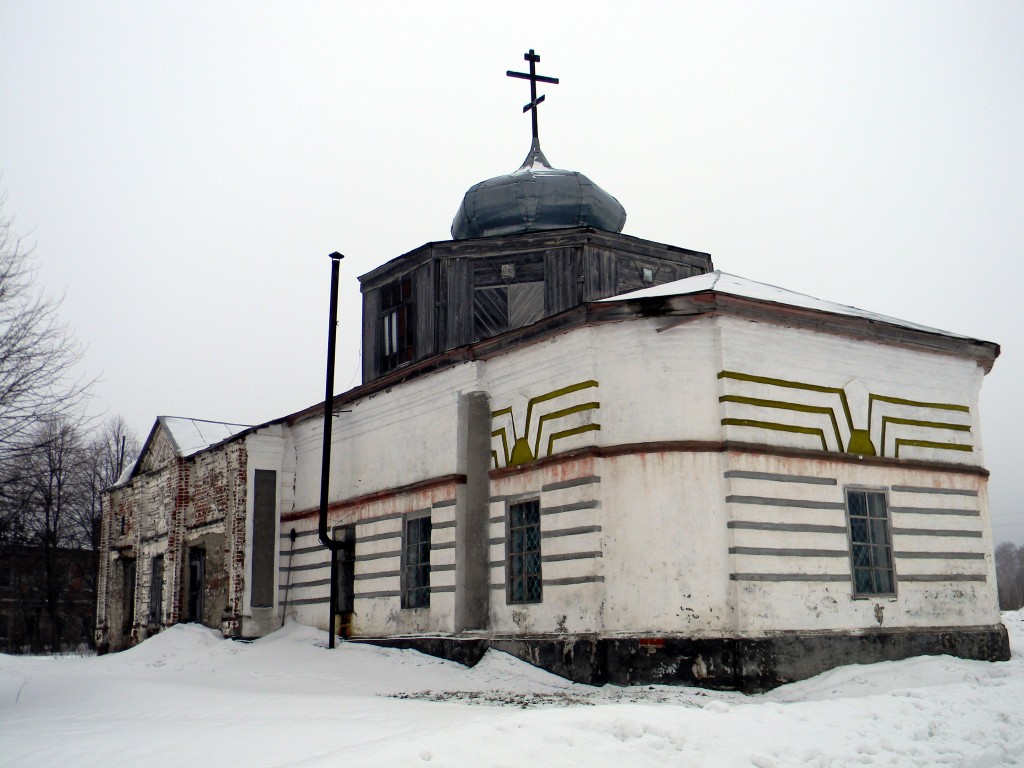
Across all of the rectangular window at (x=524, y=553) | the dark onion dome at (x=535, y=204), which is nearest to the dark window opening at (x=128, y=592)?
the dark onion dome at (x=535, y=204)

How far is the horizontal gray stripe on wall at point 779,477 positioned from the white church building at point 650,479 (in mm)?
34

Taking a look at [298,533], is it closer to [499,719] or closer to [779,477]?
[779,477]

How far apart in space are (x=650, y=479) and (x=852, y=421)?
11.5 ft

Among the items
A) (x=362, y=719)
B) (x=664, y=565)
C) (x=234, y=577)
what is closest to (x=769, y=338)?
(x=664, y=565)

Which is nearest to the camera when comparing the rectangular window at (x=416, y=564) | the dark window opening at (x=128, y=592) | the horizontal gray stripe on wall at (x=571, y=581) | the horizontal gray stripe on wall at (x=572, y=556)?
the horizontal gray stripe on wall at (x=571, y=581)

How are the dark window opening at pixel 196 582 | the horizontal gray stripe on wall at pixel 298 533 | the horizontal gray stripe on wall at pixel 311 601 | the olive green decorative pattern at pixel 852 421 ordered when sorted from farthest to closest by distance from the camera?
the dark window opening at pixel 196 582
the horizontal gray stripe on wall at pixel 298 533
the horizontal gray stripe on wall at pixel 311 601
the olive green decorative pattern at pixel 852 421

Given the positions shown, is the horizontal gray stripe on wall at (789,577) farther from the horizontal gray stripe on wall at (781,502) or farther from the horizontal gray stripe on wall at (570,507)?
the horizontal gray stripe on wall at (570,507)

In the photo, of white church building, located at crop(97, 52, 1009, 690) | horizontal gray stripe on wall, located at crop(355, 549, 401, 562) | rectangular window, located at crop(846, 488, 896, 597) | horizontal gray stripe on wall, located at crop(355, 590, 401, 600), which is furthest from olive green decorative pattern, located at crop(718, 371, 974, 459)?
horizontal gray stripe on wall, located at crop(355, 590, 401, 600)

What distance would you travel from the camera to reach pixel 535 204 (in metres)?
22.0

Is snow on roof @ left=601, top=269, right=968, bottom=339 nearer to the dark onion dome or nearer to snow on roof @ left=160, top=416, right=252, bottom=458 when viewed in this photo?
the dark onion dome

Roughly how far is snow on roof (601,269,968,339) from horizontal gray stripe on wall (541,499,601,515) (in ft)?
9.41

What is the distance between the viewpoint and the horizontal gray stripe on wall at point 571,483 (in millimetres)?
14580

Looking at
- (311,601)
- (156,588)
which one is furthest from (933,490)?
(156,588)

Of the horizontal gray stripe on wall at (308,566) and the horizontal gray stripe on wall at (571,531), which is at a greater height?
the horizontal gray stripe on wall at (571,531)
